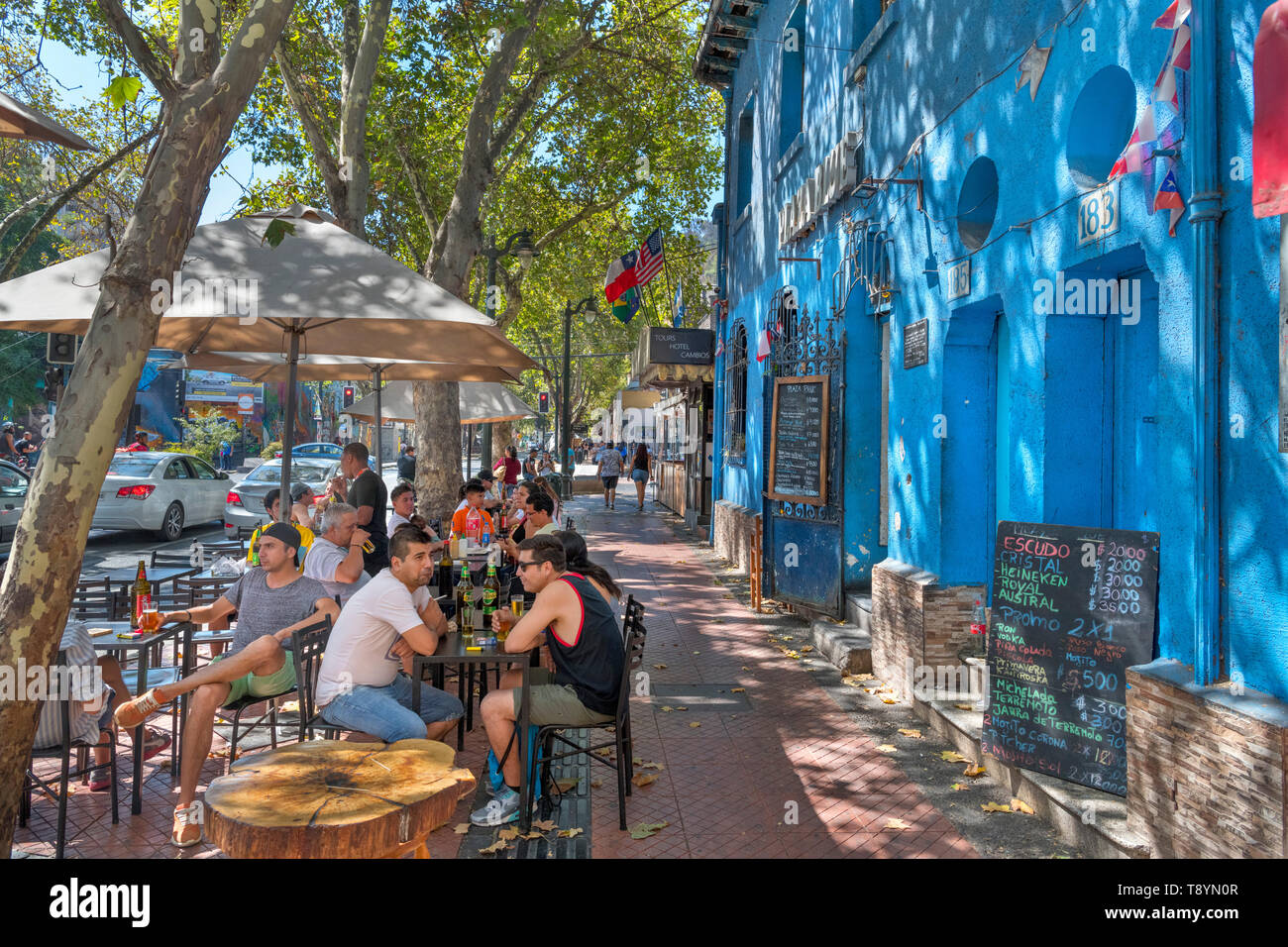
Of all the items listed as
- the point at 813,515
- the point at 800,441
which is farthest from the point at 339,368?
the point at 813,515

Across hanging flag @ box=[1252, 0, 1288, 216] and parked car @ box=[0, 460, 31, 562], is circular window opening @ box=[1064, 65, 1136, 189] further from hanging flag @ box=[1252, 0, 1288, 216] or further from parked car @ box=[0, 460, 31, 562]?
parked car @ box=[0, 460, 31, 562]

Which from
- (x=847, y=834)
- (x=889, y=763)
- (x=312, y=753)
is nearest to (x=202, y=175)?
(x=312, y=753)

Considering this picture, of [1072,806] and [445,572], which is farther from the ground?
[445,572]

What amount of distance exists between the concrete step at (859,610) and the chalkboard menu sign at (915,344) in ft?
7.54

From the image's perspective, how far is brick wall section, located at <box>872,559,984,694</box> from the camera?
689 cm

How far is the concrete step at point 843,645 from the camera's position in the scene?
8133 mm

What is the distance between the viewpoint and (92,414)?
10.4ft

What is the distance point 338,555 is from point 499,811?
2.48m

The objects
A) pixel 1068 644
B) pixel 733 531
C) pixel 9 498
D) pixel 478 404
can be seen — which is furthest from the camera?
pixel 478 404

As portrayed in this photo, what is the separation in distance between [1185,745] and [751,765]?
8.50 feet

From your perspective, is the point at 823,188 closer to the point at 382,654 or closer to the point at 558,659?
the point at 558,659

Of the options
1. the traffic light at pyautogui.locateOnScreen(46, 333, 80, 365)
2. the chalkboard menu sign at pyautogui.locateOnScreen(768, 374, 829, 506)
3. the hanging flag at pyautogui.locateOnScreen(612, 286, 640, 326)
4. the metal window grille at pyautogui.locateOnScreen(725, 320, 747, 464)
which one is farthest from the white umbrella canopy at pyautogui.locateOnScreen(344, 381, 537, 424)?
the chalkboard menu sign at pyautogui.locateOnScreen(768, 374, 829, 506)

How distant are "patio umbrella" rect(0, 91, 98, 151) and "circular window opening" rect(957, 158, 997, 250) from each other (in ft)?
18.0

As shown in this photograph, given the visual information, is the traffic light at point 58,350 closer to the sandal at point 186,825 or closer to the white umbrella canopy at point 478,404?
the white umbrella canopy at point 478,404
